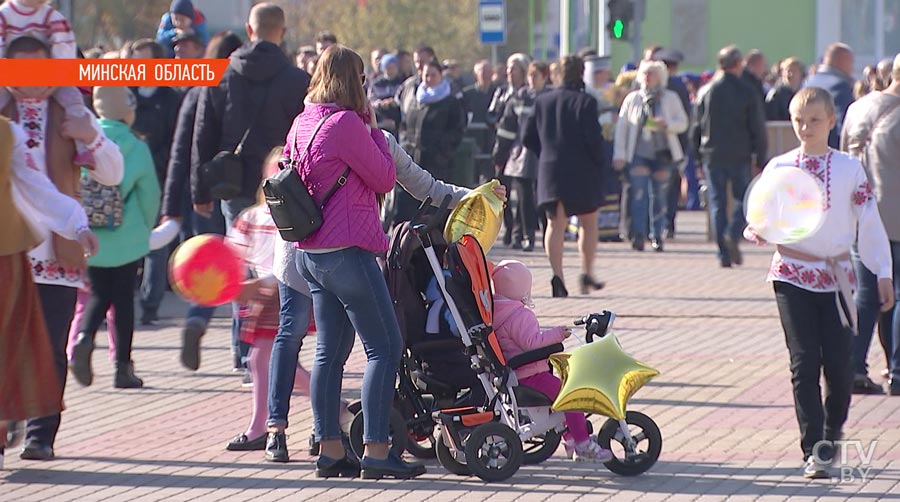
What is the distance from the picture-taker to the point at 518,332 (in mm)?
7266

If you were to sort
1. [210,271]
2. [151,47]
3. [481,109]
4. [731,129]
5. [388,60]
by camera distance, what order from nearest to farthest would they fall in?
[210,271], [151,47], [731,129], [388,60], [481,109]

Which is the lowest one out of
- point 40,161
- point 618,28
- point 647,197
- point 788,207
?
point 647,197

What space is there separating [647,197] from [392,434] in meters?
10.9

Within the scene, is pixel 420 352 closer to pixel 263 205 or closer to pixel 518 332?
pixel 518 332

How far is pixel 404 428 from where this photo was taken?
7.25 meters

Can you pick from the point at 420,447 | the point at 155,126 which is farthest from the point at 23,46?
the point at 155,126

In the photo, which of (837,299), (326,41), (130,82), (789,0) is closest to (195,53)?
(130,82)

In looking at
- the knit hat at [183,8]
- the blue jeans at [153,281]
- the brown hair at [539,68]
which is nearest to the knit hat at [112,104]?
the blue jeans at [153,281]

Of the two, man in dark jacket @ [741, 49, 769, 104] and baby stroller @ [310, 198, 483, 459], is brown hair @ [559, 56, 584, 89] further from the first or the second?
baby stroller @ [310, 198, 483, 459]

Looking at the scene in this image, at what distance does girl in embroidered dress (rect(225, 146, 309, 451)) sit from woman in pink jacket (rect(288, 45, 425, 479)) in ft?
2.74

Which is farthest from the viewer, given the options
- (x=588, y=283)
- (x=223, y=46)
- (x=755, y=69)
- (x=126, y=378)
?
(x=755, y=69)

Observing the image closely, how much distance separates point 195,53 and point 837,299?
22.6ft

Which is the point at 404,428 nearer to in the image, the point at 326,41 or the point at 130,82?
the point at 130,82

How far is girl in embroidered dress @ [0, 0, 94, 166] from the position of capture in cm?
752
